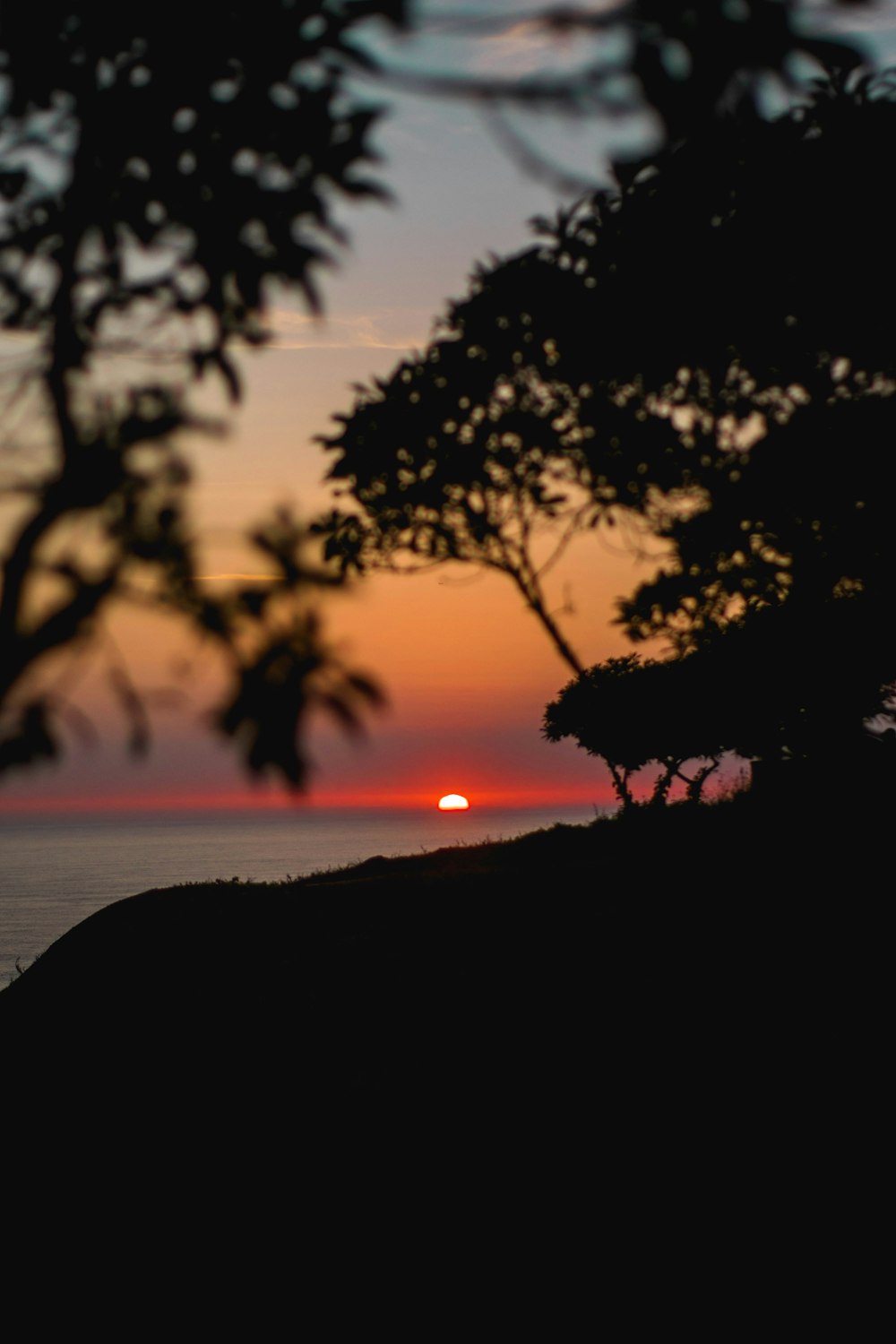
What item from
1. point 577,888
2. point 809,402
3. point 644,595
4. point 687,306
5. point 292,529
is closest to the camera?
point 292,529

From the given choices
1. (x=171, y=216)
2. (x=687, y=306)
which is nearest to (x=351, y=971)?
(x=687, y=306)

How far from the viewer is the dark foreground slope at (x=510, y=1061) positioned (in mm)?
12109

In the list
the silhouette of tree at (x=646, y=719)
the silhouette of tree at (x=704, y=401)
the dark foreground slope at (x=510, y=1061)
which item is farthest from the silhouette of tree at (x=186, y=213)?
the silhouette of tree at (x=646, y=719)

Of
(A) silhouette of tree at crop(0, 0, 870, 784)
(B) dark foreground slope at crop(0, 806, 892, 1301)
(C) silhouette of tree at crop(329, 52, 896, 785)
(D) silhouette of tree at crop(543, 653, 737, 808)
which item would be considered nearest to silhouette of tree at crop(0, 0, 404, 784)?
(A) silhouette of tree at crop(0, 0, 870, 784)

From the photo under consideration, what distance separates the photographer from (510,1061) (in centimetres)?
1429

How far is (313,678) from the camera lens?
151 inches

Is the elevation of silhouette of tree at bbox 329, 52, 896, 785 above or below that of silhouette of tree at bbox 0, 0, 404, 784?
above

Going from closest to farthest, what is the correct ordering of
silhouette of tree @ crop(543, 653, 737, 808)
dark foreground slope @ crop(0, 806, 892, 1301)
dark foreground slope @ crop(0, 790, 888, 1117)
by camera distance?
dark foreground slope @ crop(0, 806, 892, 1301), dark foreground slope @ crop(0, 790, 888, 1117), silhouette of tree @ crop(543, 653, 737, 808)

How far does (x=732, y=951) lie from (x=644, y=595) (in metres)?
8.76

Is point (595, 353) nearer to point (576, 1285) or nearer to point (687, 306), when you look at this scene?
point (687, 306)

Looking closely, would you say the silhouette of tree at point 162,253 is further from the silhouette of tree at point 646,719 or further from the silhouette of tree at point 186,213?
the silhouette of tree at point 646,719

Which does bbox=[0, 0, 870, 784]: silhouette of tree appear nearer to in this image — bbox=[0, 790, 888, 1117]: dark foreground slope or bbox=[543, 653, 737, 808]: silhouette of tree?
bbox=[0, 790, 888, 1117]: dark foreground slope

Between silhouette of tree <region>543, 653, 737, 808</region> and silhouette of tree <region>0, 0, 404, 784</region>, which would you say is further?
silhouette of tree <region>543, 653, 737, 808</region>

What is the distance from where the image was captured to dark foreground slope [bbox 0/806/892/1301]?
12109 mm
